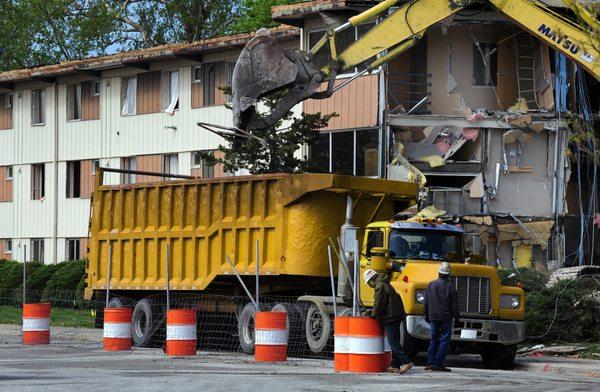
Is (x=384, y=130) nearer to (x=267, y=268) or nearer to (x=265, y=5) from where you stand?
(x=267, y=268)

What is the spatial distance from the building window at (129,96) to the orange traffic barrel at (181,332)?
25048 millimetres

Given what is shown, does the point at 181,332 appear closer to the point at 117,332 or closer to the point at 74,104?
the point at 117,332

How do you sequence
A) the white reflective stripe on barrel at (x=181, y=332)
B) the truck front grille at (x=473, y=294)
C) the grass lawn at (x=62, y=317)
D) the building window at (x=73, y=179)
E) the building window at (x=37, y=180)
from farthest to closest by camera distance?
1. the building window at (x=37, y=180)
2. the building window at (x=73, y=179)
3. the grass lawn at (x=62, y=317)
4. the white reflective stripe on barrel at (x=181, y=332)
5. the truck front grille at (x=473, y=294)

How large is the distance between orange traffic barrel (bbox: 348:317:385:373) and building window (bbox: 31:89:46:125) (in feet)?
112

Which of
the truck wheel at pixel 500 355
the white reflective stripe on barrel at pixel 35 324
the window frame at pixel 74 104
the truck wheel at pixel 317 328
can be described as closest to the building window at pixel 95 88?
the window frame at pixel 74 104

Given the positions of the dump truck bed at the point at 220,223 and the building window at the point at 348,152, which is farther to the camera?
the building window at the point at 348,152

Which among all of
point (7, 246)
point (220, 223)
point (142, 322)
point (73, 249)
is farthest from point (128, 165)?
point (220, 223)

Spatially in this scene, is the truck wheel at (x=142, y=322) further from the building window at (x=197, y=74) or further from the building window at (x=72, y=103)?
the building window at (x=72, y=103)

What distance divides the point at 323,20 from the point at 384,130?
146 inches

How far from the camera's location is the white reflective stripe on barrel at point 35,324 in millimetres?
28469

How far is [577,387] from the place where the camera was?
1873cm

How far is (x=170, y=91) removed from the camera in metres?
48.2

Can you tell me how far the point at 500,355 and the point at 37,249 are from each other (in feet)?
105

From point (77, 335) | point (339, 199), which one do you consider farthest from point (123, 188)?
point (339, 199)
